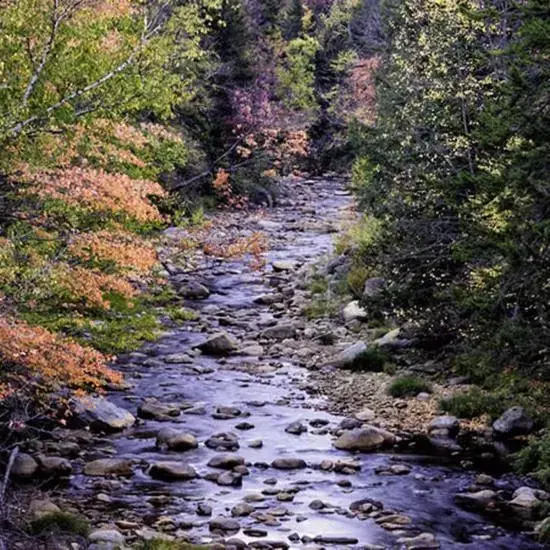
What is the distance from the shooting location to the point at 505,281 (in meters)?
11.2

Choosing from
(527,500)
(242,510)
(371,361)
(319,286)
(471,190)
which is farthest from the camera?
(319,286)

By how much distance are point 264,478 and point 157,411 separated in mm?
3416

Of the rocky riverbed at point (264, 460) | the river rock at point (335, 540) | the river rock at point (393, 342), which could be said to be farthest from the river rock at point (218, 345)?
the river rock at point (335, 540)

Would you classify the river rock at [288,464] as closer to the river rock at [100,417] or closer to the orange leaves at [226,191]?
the river rock at [100,417]

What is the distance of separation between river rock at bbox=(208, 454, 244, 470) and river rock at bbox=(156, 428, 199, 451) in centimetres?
76

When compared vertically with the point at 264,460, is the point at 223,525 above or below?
below

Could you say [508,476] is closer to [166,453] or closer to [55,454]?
[166,453]

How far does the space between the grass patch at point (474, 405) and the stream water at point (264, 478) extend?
2264mm

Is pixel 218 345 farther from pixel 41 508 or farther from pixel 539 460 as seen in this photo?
pixel 539 460

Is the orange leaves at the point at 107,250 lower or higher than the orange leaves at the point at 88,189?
lower

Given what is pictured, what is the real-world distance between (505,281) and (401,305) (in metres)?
6.69

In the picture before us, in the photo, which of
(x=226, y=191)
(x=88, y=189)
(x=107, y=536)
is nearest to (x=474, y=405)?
(x=107, y=536)

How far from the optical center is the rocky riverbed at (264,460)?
10703mm

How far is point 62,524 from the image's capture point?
984 cm
